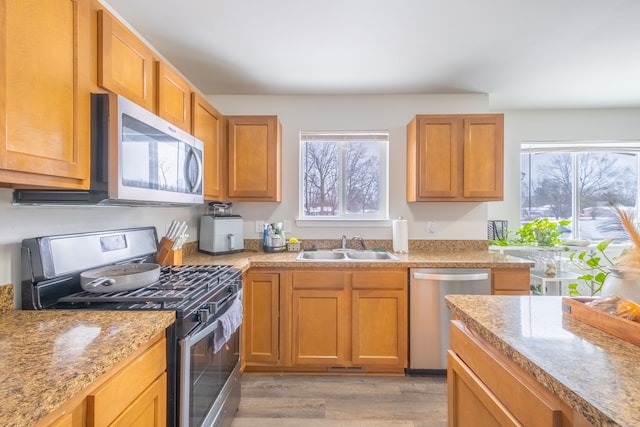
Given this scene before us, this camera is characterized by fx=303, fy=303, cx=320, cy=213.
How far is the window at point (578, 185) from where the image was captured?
11.3ft

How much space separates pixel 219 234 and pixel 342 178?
127cm

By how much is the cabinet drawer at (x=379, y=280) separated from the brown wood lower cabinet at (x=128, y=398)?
56.3 inches

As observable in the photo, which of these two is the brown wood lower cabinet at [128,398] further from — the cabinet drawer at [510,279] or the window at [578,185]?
the window at [578,185]

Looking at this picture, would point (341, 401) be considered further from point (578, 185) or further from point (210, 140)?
point (578, 185)

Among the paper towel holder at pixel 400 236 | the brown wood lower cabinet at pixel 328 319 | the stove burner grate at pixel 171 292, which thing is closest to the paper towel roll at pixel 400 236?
the paper towel holder at pixel 400 236

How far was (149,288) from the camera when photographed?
139cm

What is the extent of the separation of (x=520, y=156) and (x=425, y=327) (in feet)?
7.83

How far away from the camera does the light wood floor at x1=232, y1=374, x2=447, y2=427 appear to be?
182 cm

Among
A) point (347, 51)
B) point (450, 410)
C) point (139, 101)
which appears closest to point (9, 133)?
point (139, 101)

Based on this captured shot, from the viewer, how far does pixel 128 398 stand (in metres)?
0.91

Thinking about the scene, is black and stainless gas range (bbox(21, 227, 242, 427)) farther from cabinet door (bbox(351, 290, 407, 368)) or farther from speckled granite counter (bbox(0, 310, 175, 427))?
cabinet door (bbox(351, 290, 407, 368))

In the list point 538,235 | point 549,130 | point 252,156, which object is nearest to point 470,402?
point 252,156

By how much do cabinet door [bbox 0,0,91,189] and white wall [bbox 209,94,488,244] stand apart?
6.04 ft

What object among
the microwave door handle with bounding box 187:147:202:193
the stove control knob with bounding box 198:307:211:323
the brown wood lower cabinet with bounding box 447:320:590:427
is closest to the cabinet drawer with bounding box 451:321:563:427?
the brown wood lower cabinet with bounding box 447:320:590:427
